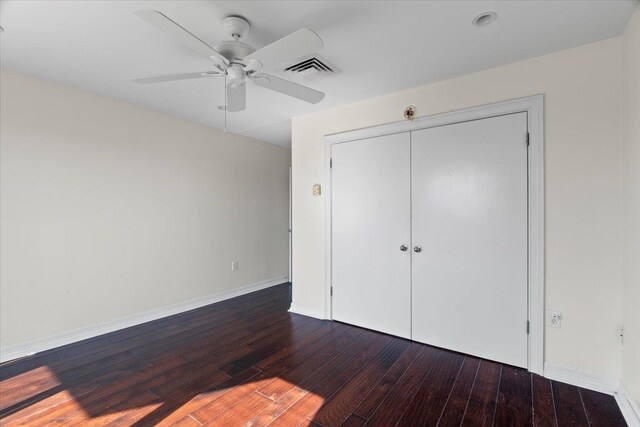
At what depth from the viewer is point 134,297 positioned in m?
3.34

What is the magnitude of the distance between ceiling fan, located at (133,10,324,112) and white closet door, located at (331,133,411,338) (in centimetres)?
117

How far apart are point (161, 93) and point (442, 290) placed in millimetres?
3393

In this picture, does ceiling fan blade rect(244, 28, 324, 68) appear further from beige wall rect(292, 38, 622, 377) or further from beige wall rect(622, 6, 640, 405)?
beige wall rect(622, 6, 640, 405)

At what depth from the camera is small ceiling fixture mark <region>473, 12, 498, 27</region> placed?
1800mm

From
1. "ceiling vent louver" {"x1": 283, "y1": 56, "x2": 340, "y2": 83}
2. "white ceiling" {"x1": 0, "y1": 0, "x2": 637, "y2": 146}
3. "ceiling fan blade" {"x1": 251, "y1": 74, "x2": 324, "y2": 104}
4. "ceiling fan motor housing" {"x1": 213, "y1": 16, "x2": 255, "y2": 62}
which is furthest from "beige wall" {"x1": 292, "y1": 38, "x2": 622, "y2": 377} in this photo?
"ceiling fan motor housing" {"x1": 213, "y1": 16, "x2": 255, "y2": 62}

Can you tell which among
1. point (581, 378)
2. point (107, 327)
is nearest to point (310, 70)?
point (581, 378)

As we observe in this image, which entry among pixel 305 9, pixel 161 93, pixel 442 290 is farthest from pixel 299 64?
pixel 442 290

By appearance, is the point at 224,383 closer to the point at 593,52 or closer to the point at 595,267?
the point at 595,267

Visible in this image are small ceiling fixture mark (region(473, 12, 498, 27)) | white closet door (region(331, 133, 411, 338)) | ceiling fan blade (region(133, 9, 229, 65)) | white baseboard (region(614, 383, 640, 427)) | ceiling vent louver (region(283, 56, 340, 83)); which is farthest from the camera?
white closet door (region(331, 133, 411, 338))

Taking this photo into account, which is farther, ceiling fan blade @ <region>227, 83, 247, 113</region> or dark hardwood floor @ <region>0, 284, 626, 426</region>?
ceiling fan blade @ <region>227, 83, 247, 113</region>

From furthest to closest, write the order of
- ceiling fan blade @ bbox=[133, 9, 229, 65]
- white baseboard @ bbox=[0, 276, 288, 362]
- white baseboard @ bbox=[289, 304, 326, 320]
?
white baseboard @ bbox=[289, 304, 326, 320] → white baseboard @ bbox=[0, 276, 288, 362] → ceiling fan blade @ bbox=[133, 9, 229, 65]

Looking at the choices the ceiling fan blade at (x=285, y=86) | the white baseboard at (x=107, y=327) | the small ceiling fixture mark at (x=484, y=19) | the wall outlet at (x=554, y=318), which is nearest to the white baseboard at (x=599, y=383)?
the wall outlet at (x=554, y=318)

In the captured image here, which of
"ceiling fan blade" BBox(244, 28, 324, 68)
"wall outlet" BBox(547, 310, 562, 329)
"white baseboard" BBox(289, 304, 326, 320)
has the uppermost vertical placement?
"ceiling fan blade" BBox(244, 28, 324, 68)

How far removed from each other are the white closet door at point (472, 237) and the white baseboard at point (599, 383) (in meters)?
0.19
